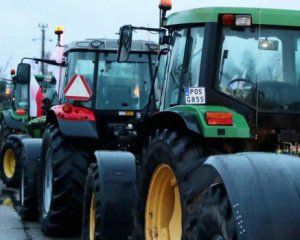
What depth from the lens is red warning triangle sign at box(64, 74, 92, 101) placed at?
748 centimetres

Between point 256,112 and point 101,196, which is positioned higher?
point 256,112

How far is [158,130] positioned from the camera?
4.65m

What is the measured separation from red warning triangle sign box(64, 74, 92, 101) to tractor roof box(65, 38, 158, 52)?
550mm

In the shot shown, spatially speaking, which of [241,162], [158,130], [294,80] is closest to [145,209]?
[158,130]

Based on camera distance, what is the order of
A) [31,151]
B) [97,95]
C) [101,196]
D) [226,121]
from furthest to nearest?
[31,151] → [97,95] → [101,196] → [226,121]

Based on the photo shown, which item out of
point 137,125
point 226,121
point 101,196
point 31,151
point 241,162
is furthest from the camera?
point 31,151

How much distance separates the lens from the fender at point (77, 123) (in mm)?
7395

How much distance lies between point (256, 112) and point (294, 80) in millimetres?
406

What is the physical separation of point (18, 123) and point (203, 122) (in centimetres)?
1147

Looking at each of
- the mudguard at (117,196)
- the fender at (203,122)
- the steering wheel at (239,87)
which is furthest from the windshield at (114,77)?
the steering wheel at (239,87)

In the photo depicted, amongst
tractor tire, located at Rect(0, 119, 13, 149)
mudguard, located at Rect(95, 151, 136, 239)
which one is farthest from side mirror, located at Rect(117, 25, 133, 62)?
tractor tire, located at Rect(0, 119, 13, 149)

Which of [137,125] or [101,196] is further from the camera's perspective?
[137,125]

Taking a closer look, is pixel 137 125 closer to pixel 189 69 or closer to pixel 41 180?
pixel 41 180

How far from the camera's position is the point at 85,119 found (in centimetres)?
757
